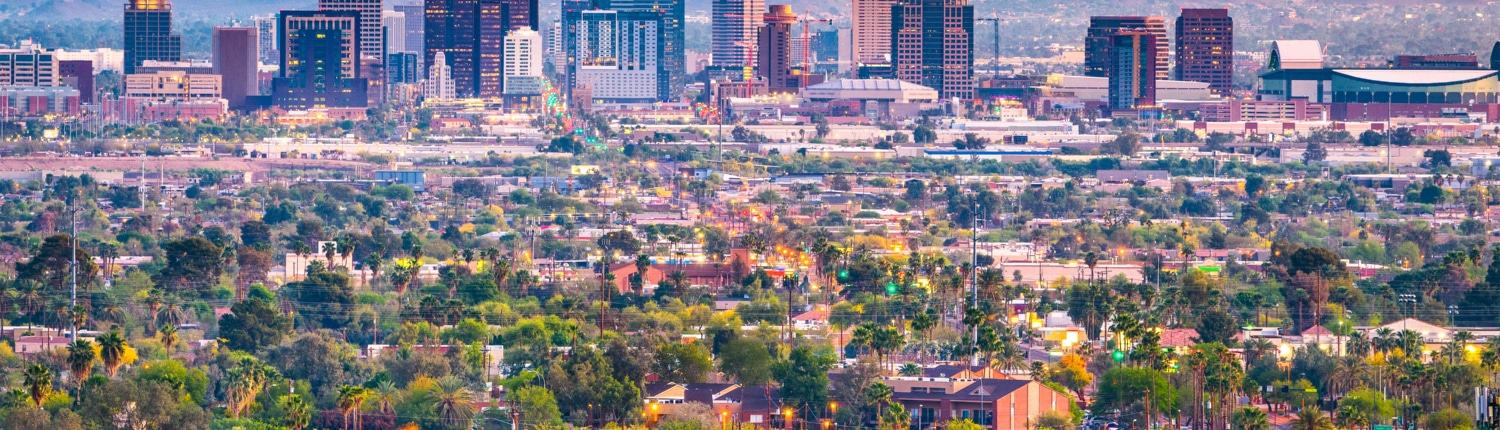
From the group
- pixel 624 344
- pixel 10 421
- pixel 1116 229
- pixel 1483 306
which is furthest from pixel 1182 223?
pixel 10 421

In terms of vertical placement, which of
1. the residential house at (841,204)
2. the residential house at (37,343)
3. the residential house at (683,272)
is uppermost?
the residential house at (841,204)

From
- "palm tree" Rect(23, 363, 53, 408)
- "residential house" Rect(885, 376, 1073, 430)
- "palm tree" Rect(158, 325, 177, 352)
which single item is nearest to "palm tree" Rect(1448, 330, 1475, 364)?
"residential house" Rect(885, 376, 1073, 430)

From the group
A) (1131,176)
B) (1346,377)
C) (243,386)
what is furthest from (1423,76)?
(243,386)

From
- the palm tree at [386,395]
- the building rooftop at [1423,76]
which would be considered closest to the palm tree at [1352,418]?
the palm tree at [386,395]

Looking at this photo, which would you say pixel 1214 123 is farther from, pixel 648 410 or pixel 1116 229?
pixel 648 410

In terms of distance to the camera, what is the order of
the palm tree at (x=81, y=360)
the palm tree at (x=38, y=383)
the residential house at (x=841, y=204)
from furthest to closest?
the residential house at (x=841, y=204) → the palm tree at (x=81, y=360) → the palm tree at (x=38, y=383)

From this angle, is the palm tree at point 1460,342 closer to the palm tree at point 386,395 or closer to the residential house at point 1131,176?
the palm tree at point 386,395

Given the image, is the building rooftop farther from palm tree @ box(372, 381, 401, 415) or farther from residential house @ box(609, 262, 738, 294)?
palm tree @ box(372, 381, 401, 415)

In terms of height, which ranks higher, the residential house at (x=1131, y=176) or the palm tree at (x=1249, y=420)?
the residential house at (x=1131, y=176)

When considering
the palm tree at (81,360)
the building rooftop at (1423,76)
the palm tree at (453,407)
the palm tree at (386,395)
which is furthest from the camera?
the building rooftop at (1423,76)

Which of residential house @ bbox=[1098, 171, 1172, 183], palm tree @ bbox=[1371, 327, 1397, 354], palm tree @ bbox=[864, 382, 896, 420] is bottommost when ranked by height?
palm tree @ bbox=[864, 382, 896, 420]
